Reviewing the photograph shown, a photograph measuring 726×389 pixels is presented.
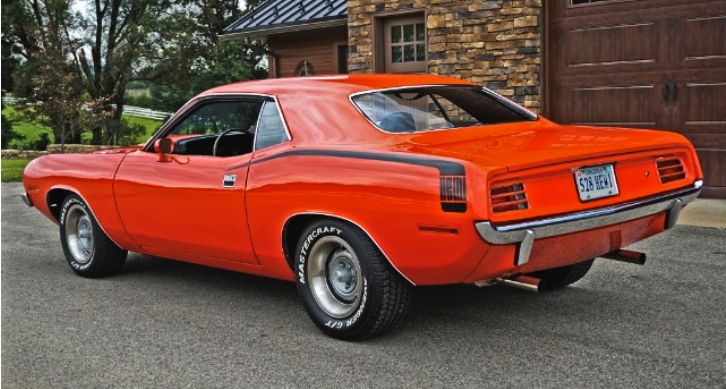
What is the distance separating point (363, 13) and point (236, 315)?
26.0 feet

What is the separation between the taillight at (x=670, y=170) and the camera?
15.6 feet

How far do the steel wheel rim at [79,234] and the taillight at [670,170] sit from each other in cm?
398

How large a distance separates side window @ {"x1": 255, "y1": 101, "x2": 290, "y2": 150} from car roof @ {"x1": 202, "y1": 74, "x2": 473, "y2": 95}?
0.11m

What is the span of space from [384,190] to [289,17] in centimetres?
1165

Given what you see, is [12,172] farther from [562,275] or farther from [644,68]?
[562,275]

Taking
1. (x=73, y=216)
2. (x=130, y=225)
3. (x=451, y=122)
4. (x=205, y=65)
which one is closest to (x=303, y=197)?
(x=451, y=122)

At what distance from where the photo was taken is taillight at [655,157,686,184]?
4.75 meters

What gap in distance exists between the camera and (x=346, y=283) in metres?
4.68

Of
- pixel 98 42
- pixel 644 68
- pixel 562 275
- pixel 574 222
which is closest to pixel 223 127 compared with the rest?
pixel 562 275

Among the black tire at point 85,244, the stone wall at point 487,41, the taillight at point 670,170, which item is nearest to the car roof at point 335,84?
the taillight at point 670,170

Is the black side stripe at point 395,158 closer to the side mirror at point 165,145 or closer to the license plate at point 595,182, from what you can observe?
the license plate at point 595,182

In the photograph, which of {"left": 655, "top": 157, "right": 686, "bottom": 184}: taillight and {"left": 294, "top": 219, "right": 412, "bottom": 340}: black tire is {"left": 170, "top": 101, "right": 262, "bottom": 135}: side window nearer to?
{"left": 294, "top": 219, "right": 412, "bottom": 340}: black tire

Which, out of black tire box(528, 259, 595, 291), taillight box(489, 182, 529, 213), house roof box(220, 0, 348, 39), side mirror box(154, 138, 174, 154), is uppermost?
house roof box(220, 0, 348, 39)

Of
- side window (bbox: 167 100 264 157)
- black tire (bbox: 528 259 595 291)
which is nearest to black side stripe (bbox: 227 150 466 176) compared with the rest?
side window (bbox: 167 100 264 157)
